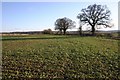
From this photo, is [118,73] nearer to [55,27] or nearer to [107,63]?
[107,63]

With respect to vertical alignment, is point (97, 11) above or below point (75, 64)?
above

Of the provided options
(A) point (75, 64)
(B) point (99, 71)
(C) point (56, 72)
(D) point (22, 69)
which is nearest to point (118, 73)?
(B) point (99, 71)

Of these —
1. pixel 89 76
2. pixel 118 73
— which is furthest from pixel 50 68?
pixel 118 73

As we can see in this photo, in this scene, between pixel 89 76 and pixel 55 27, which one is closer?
pixel 89 76

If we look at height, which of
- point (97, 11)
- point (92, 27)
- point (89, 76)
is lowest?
point (89, 76)

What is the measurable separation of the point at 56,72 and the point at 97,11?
164 ft

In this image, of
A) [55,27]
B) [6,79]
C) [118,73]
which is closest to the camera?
[6,79]

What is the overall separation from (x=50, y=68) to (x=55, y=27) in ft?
239

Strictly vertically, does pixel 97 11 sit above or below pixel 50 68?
above

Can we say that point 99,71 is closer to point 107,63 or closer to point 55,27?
point 107,63

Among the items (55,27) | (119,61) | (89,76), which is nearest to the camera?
(89,76)

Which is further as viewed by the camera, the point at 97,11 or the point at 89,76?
the point at 97,11

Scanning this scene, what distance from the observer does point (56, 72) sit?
1106cm

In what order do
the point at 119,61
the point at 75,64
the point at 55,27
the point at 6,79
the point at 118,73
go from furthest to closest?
the point at 55,27 < the point at 119,61 < the point at 75,64 < the point at 118,73 < the point at 6,79
